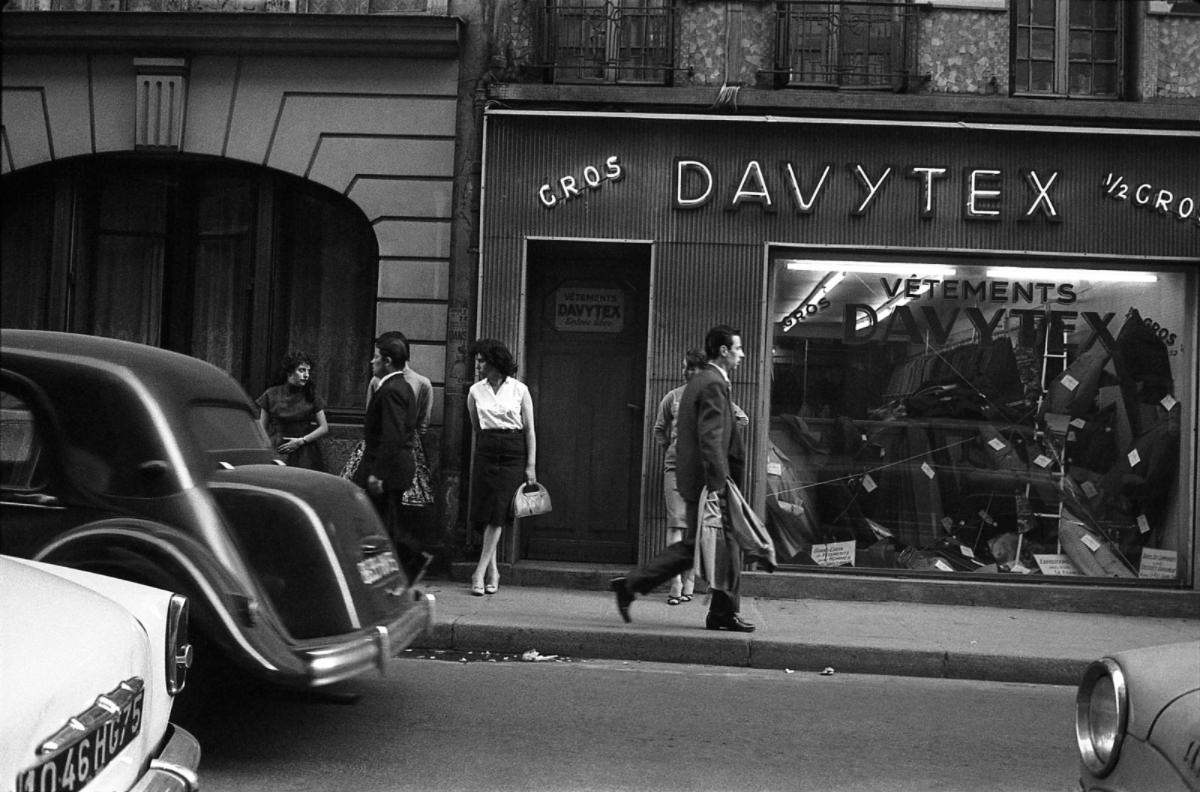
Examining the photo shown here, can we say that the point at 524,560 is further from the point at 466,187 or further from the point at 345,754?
the point at 345,754

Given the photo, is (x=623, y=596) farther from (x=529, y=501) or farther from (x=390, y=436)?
(x=390, y=436)

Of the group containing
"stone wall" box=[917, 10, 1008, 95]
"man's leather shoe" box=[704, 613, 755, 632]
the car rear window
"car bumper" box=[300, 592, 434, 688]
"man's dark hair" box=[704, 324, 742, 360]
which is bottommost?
"man's leather shoe" box=[704, 613, 755, 632]

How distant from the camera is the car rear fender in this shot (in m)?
4.89

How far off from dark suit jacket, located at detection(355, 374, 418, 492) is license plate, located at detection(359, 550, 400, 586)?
11.1ft

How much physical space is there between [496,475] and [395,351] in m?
1.30

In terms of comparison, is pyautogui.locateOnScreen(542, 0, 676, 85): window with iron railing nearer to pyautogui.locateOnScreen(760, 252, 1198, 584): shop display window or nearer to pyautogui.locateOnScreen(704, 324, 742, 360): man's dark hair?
pyautogui.locateOnScreen(760, 252, 1198, 584): shop display window

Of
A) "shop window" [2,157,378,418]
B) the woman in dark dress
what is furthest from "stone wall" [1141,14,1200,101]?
the woman in dark dress

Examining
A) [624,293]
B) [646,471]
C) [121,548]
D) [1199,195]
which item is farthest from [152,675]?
[1199,195]

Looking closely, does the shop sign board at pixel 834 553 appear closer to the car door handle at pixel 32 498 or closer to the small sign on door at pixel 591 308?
the small sign on door at pixel 591 308

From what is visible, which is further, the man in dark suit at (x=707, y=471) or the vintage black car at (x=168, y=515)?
the man in dark suit at (x=707, y=471)

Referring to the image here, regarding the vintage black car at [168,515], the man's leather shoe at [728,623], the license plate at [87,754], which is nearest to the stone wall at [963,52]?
the man's leather shoe at [728,623]

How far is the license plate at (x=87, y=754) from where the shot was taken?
2350 millimetres

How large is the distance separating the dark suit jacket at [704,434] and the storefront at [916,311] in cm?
229

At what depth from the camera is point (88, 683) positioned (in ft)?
8.59
